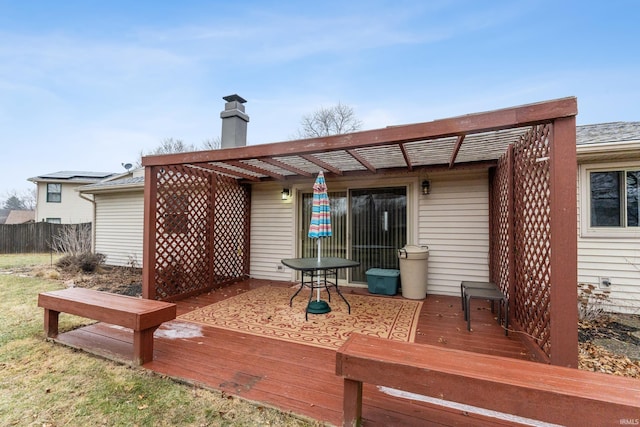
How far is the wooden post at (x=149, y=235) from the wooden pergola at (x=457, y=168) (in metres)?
0.02

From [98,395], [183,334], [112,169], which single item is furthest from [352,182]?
[112,169]

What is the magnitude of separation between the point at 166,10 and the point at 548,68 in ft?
30.7

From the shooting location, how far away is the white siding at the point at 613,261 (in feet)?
13.2

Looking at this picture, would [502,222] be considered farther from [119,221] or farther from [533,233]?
[119,221]

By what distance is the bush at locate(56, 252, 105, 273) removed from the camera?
7.12 meters

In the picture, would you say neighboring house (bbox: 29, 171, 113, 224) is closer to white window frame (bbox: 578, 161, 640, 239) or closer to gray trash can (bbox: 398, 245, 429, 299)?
gray trash can (bbox: 398, 245, 429, 299)

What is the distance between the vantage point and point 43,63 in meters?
7.05

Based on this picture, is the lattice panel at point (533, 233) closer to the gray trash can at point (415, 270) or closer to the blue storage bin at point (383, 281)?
the gray trash can at point (415, 270)

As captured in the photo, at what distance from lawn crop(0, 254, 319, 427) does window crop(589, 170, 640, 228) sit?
Result: 513cm

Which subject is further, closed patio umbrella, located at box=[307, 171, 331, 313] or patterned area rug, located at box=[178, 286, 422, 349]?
closed patio umbrella, located at box=[307, 171, 331, 313]

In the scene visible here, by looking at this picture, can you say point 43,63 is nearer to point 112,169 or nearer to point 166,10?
point 166,10

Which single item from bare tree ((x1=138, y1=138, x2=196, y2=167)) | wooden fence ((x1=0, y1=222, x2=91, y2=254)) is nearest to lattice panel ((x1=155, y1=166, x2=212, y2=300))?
wooden fence ((x1=0, y1=222, x2=91, y2=254))

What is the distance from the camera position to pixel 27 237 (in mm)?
12094

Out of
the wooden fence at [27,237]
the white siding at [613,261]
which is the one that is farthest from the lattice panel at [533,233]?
the wooden fence at [27,237]
